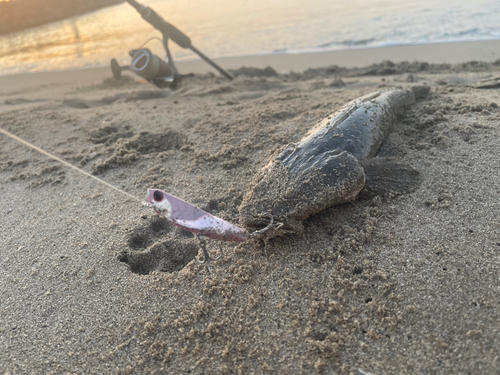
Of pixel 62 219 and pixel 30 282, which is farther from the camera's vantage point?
pixel 62 219

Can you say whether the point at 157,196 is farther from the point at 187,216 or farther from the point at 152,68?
the point at 152,68

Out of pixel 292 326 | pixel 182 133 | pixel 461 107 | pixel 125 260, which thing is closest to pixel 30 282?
pixel 125 260

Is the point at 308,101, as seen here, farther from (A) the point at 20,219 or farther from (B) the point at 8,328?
(B) the point at 8,328

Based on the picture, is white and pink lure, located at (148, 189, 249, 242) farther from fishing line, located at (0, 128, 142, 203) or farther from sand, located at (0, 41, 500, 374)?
fishing line, located at (0, 128, 142, 203)

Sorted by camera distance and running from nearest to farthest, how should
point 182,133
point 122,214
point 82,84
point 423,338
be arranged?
point 423,338 → point 122,214 → point 182,133 → point 82,84

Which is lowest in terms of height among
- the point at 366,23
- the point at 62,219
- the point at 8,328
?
the point at 8,328

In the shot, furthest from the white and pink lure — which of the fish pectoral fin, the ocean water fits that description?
the ocean water

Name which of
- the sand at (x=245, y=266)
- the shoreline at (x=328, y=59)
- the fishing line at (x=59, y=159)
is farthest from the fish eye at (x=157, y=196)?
the shoreline at (x=328, y=59)
